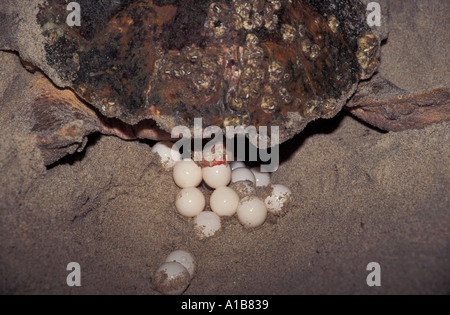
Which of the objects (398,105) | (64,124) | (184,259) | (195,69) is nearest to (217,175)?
(184,259)

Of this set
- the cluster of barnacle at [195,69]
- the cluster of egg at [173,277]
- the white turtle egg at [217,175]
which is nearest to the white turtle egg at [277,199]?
the white turtle egg at [217,175]

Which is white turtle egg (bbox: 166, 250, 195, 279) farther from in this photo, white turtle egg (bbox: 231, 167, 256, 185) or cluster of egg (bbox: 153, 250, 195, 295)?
white turtle egg (bbox: 231, 167, 256, 185)

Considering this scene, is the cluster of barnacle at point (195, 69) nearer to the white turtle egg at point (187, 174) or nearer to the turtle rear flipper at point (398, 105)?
the white turtle egg at point (187, 174)

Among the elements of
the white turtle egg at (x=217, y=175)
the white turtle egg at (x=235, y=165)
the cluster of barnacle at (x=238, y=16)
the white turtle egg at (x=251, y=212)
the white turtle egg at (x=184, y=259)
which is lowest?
the white turtle egg at (x=184, y=259)

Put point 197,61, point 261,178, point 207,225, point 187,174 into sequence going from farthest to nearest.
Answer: point 261,178
point 187,174
point 207,225
point 197,61

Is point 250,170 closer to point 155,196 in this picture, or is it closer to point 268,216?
point 268,216

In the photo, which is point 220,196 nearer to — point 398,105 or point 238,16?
point 238,16

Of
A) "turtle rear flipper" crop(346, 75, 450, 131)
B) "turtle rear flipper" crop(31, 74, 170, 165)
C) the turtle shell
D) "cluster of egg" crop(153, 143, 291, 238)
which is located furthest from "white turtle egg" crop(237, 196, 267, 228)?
"turtle rear flipper" crop(346, 75, 450, 131)

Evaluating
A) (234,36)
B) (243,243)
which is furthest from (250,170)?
(234,36)
